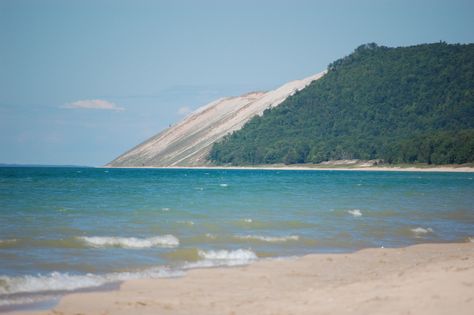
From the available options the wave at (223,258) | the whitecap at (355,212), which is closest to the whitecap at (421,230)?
the whitecap at (355,212)

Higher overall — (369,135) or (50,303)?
(369,135)

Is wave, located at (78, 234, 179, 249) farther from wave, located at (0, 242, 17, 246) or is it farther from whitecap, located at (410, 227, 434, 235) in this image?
whitecap, located at (410, 227, 434, 235)

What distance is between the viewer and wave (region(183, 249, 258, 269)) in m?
17.9

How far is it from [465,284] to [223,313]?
14.6ft

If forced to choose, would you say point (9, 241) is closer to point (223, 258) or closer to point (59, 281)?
point (59, 281)

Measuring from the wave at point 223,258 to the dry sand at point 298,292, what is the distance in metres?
1.00

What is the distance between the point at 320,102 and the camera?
7781 inches

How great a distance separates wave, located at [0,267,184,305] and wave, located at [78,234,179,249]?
16.3 ft

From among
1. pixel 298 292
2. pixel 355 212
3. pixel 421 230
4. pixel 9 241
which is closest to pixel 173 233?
pixel 9 241

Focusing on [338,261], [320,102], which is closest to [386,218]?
[338,261]

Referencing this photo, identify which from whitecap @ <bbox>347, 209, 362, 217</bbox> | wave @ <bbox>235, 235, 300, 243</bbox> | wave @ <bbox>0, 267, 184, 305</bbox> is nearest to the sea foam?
wave @ <bbox>0, 267, 184, 305</bbox>

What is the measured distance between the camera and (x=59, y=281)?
14.8 m

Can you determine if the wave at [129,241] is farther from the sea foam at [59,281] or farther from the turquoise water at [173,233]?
the sea foam at [59,281]

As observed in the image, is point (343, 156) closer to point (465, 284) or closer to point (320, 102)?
point (320, 102)
